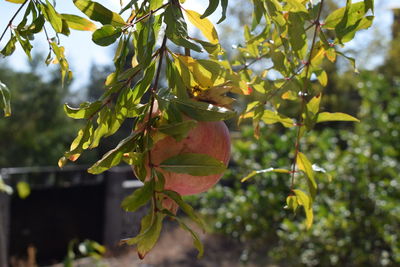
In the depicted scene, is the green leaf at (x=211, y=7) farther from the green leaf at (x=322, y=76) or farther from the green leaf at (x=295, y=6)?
the green leaf at (x=322, y=76)

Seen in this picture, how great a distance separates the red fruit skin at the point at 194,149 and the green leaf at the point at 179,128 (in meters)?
0.04

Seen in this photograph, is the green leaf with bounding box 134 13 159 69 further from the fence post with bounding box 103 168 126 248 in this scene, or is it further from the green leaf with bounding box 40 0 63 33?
the fence post with bounding box 103 168 126 248

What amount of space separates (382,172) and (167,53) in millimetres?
1763

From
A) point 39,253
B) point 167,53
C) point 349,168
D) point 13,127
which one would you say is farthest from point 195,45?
point 13,127

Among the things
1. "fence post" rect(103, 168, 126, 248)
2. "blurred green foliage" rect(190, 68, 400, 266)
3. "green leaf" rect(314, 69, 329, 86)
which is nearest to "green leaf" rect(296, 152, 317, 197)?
"green leaf" rect(314, 69, 329, 86)

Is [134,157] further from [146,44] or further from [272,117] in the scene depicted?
[272,117]

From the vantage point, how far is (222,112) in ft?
0.97

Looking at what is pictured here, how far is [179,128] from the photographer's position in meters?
0.27

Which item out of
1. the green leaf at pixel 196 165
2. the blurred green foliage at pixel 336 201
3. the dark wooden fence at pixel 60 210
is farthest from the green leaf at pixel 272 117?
the dark wooden fence at pixel 60 210

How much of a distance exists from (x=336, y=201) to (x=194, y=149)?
173 centimetres

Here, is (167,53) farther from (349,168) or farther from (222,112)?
(349,168)

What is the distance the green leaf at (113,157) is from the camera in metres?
0.27

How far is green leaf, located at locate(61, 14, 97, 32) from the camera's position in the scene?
37 cm

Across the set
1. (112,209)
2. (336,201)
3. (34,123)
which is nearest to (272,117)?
(336,201)
